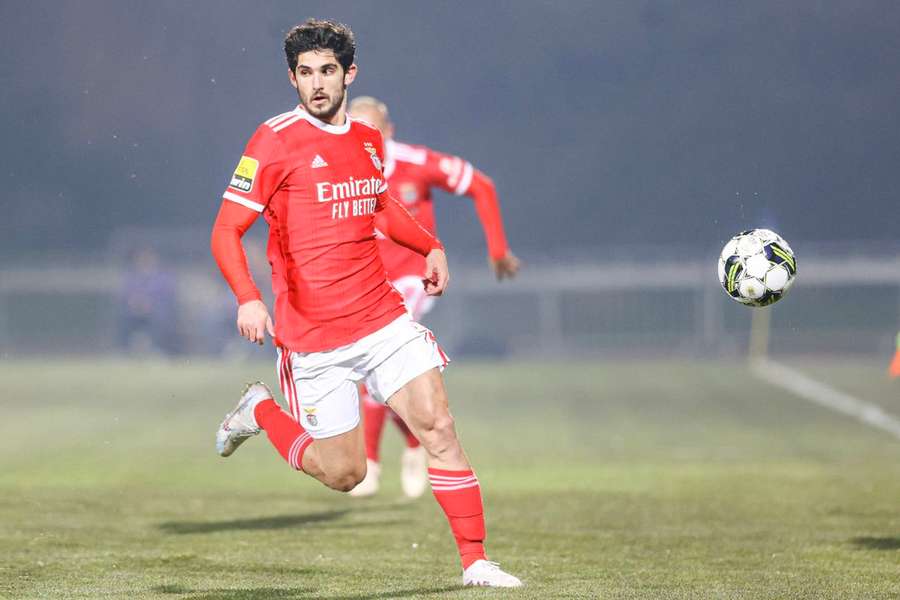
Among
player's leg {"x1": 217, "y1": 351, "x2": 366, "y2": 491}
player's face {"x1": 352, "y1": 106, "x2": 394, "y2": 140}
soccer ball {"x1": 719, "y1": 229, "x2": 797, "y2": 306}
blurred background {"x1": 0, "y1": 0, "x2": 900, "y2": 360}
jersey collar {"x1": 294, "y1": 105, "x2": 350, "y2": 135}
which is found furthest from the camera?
blurred background {"x1": 0, "y1": 0, "x2": 900, "y2": 360}

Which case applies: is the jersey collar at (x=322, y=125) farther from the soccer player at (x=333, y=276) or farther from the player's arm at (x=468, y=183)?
the player's arm at (x=468, y=183)

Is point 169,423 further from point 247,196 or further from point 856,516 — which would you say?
point 247,196

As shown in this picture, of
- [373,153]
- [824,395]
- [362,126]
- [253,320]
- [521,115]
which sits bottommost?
[824,395]

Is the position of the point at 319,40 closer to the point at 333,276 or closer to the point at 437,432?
the point at 333,276

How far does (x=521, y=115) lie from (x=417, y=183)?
25.2m

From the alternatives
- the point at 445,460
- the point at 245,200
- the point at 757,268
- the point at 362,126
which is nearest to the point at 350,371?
the point at 445,460

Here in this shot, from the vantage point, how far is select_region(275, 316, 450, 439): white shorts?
5.53 metres

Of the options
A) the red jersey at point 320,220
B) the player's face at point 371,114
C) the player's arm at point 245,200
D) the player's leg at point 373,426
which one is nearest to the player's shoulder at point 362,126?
the red jersey at point 320,220

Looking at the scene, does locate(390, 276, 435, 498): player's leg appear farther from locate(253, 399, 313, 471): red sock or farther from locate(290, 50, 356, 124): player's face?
locate(290, 50, 356, 124): player's face

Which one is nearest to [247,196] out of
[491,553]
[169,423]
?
[491,553]

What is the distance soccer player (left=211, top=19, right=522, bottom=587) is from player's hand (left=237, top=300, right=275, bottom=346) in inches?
0.7

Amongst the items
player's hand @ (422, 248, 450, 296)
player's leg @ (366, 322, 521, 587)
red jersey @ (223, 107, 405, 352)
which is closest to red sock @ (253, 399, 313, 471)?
red jersey @ (223, 107, 405, 352)

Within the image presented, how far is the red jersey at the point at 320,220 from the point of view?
539 cm

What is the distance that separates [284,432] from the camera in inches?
243
